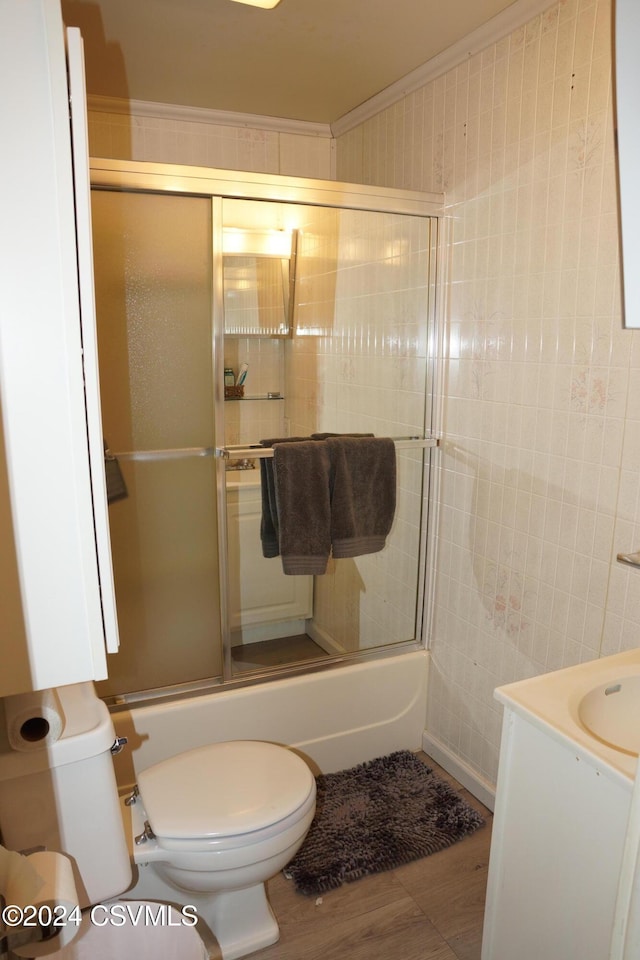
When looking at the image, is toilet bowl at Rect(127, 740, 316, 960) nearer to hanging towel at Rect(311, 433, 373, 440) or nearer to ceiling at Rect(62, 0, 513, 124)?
hanging towel at Rect(311, 433, 373, 440)

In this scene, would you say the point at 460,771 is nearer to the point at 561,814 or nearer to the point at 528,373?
the point at 561,814

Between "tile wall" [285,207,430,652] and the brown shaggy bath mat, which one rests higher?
"tile wall" [285,207,430,652]

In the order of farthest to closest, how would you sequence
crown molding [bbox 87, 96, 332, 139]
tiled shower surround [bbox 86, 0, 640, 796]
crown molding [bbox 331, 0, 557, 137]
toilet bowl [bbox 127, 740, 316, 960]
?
1. crown molding [bbox 87, 96, 332, 139]
2. crown molding [bbox 331, 0, 557, 137]
3. tiled shower surround [bbox 86, 0, 640, 796]
4. toilet bowl [bbox 127, 740, 316, 960]

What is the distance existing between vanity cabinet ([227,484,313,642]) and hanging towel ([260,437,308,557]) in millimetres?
24

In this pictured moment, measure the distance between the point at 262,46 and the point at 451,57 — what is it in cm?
57

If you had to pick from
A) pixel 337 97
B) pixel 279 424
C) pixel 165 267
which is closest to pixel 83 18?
pixel 165 267

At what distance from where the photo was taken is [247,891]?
1578mm

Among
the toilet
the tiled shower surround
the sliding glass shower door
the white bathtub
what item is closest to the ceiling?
the tiled shower surround

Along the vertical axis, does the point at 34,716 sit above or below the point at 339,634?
above

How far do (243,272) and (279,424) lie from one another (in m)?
0.47

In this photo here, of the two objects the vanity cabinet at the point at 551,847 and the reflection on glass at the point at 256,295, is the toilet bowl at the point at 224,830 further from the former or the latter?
the reflection on glass at the point at 256,295

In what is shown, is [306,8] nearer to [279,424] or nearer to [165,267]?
[165,267]

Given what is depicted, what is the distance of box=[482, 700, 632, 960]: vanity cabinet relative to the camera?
3.35ft

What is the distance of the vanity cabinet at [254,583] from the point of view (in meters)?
1.99
